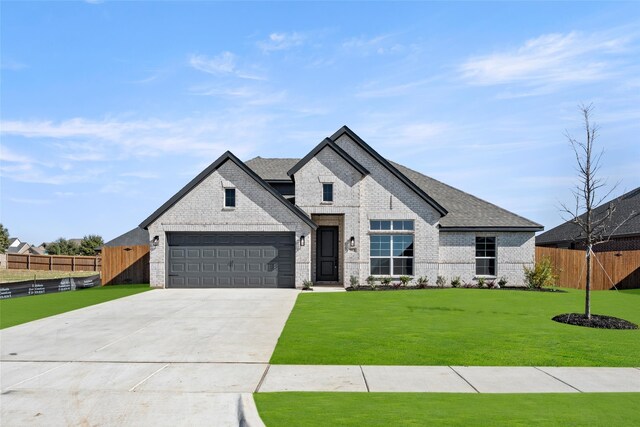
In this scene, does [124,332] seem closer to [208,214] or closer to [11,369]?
[11,369]

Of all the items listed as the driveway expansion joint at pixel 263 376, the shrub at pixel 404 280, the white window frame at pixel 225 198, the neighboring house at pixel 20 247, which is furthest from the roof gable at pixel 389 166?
the neighboring house at pixel 20 247

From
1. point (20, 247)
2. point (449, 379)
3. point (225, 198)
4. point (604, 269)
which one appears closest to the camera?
point (449, 379)

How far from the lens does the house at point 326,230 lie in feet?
84.1

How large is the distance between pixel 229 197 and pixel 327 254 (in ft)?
20.0

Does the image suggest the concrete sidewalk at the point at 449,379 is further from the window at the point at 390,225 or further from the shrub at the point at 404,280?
the window at the point at 390,225

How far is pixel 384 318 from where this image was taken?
16.1 meters

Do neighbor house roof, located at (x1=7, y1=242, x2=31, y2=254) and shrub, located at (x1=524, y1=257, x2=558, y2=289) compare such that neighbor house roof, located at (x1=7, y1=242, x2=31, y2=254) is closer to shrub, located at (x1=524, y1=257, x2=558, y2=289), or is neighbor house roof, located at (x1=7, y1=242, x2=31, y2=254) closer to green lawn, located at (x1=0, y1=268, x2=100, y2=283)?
green lawn, located at (x1=0, y1=268, x2=100, y2=283)

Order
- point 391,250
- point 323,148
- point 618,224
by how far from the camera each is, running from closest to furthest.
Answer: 1. point 323,148
2. point 391,250
3. point 618,224

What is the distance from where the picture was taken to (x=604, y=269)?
3077cm

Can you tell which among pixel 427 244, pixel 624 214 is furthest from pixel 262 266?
pixel 624 214

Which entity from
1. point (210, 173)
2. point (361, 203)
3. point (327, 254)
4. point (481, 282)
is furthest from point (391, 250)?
point (210, 173)

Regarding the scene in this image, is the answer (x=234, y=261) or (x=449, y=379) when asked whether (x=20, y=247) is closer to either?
(x=234, y=261)

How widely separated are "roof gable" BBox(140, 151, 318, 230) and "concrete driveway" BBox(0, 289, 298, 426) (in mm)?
7701

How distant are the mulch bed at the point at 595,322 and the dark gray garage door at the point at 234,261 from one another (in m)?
13.1
